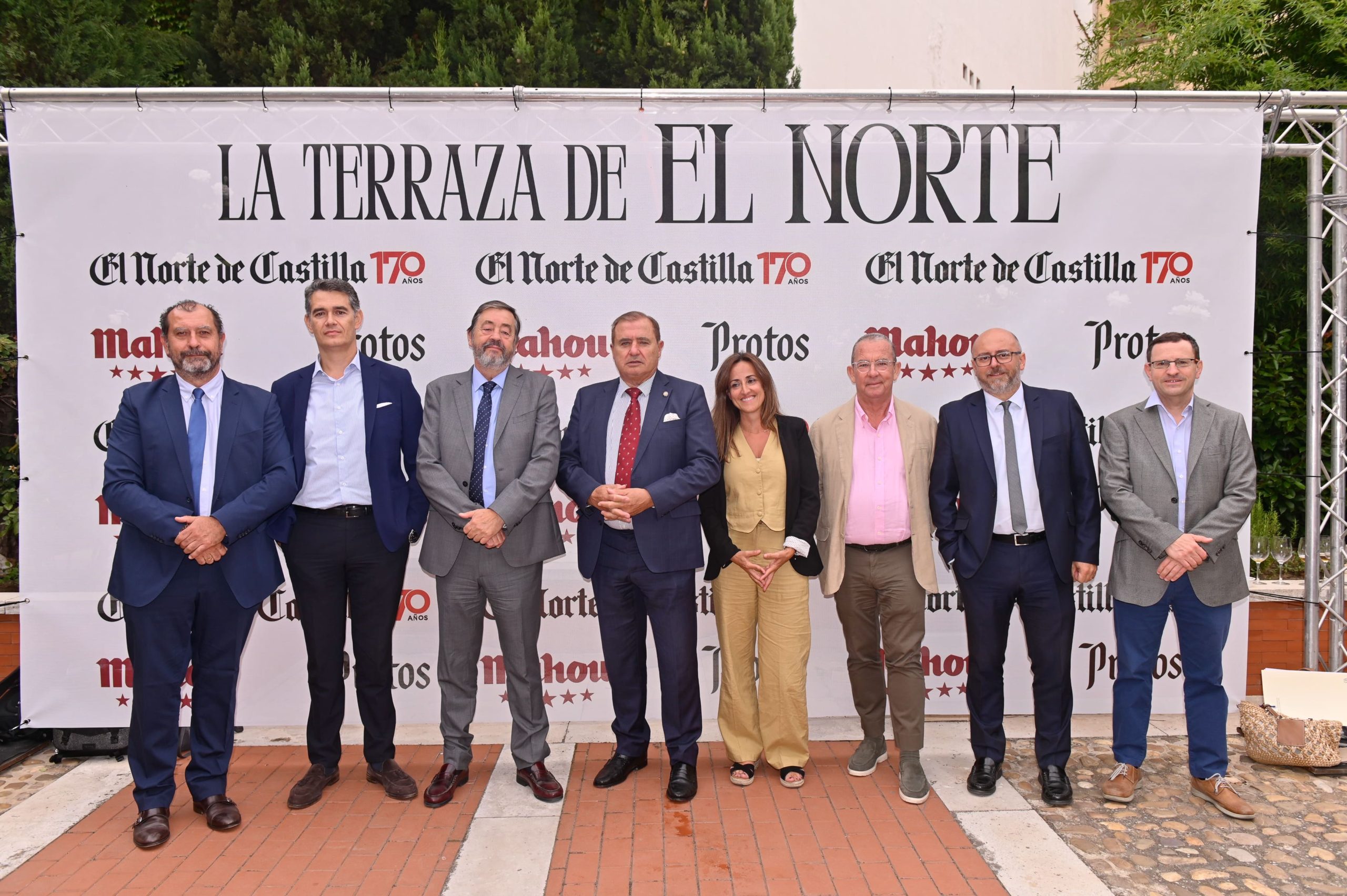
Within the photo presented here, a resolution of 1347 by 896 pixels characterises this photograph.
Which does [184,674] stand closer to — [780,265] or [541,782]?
[541,782]

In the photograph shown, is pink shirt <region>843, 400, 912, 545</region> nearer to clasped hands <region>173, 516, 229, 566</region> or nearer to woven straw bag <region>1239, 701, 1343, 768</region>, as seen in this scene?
woven straw bag <region>1239, 701, 1343, 768</region>

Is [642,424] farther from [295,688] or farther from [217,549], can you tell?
[295,688]

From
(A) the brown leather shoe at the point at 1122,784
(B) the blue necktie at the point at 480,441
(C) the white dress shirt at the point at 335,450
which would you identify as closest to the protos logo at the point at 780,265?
(B) the blue necktie at the point at 480,441

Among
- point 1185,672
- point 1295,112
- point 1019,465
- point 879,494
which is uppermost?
point 1295,112

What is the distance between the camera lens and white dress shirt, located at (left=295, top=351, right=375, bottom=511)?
368cm

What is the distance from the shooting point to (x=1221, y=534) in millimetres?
3588

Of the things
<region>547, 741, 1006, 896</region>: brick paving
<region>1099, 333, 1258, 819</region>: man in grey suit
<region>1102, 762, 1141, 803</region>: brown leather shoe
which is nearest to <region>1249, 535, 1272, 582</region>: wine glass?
<region>1099, 333, 1258, 819</region>: man in grey suit

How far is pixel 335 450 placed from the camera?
12.1 feet

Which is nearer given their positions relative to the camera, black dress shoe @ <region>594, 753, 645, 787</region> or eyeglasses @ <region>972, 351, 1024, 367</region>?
eyeglasses @ <region>972, 351, 1024, 367</region>

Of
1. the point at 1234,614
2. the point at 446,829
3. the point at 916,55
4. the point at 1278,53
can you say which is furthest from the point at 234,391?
the point at 916,55

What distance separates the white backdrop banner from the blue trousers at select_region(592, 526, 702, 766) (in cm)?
77

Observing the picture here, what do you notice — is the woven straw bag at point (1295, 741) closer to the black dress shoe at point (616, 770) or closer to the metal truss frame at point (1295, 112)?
the metal truss frame at point (1295, 112)

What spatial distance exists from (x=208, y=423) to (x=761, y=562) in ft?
7.35

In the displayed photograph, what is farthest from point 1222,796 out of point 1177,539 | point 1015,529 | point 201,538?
point 201,538
